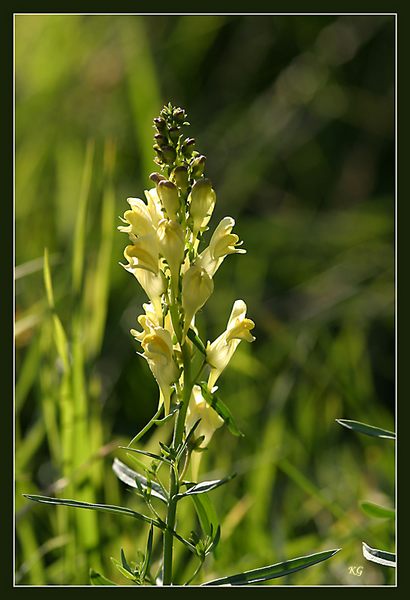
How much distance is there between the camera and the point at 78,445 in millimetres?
1252

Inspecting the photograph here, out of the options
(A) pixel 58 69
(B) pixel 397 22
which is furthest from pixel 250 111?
(B) pixel 397 22

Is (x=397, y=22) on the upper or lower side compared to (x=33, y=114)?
lower

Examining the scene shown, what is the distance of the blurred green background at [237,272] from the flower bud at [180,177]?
1.51ft

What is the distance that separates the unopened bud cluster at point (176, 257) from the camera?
881 mm

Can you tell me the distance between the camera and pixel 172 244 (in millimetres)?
887

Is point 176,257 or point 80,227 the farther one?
point 80,227

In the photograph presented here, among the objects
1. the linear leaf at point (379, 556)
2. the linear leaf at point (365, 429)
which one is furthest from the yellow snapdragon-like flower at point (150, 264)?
the linear leaf at point (379, 556)

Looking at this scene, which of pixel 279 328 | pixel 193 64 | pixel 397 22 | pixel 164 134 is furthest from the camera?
pixel 193 64

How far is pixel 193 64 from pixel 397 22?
1510 mm

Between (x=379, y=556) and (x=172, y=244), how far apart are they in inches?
15.6

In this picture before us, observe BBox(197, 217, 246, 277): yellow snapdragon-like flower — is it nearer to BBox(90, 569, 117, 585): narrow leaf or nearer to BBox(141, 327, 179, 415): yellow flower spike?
BBox(141, 327, 179, 415): yellow flower spike

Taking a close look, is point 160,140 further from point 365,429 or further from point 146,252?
point 365,429

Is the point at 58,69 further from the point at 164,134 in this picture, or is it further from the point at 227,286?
the point at 164,134

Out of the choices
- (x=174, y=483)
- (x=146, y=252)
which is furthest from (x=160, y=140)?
(x=174, y=483)
